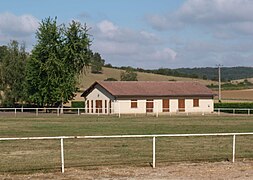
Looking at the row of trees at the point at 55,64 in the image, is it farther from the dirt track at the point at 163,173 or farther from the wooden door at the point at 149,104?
the dirt track at the point at 163,173

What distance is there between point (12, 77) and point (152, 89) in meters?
21.6

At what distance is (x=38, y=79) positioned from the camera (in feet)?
261

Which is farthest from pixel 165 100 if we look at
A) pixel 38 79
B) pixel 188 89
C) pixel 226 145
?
pixel 226 145

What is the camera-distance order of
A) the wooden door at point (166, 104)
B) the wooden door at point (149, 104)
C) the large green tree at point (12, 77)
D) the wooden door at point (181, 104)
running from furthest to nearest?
the large green tree at point (12, 77) < the wooden door at point (181, 104) < the wooden door at point (166, 104) < the wooden door at point (149, 104)

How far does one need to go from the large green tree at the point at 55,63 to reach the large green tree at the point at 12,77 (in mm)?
5774

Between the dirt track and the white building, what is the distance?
2213 inches

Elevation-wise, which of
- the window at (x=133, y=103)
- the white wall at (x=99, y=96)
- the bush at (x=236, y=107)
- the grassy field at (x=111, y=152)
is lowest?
the grassy field at (x=111, y=152)

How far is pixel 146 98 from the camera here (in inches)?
3100

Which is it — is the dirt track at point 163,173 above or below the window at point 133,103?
below

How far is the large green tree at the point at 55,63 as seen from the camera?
3086 inches

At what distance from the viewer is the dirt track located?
53.0ft

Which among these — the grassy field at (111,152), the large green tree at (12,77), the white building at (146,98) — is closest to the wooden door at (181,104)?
the white building at (146,98)

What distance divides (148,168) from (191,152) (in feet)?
15.5

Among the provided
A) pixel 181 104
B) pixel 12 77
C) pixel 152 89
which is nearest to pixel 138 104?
pixel 152 89
